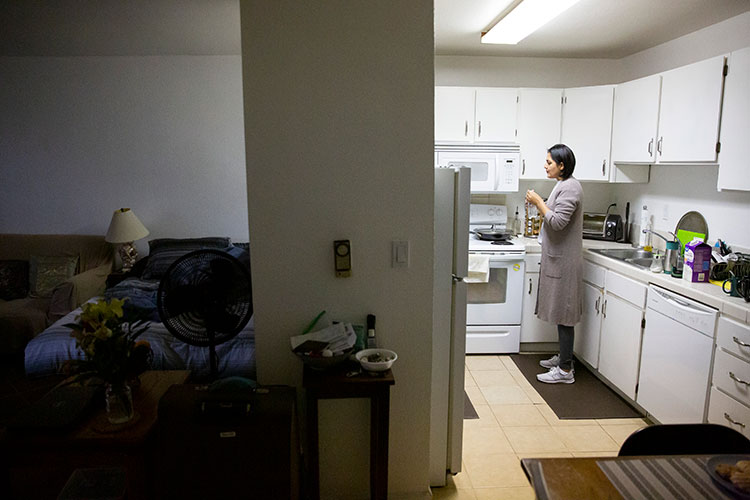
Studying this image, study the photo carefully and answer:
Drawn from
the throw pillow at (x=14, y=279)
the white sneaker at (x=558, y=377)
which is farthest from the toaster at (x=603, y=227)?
the throw pillow at (x=14, y=279)

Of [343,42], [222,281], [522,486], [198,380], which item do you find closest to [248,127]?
[343,42]

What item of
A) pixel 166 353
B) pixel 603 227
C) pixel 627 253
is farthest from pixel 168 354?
pixel 603 227

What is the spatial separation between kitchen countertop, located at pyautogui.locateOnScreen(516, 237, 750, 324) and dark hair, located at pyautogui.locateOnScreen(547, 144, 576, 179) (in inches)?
26.6

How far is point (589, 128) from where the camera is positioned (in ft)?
13.5

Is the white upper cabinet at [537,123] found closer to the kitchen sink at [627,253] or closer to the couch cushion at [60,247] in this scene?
the kitchen sink at [627,253]

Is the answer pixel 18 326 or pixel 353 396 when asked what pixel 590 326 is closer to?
pixel 353 396

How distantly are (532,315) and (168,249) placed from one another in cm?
324

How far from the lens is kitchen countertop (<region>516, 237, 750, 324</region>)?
96.2 inches

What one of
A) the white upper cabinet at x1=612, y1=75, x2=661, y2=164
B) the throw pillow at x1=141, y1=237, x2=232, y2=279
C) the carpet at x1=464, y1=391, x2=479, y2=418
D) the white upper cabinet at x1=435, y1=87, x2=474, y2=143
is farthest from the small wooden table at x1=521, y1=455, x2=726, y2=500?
the throw pillow at x1=141, y1=237, x2=232, y2=279

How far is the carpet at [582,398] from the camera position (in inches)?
130

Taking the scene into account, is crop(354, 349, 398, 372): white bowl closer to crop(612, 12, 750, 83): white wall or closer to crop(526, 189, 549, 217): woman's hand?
crop(526, 189, 549, 217): woman's hand

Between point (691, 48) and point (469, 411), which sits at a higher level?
point (691, 48)

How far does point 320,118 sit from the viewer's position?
213cm

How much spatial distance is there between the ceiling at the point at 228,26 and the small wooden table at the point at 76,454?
235 cm
